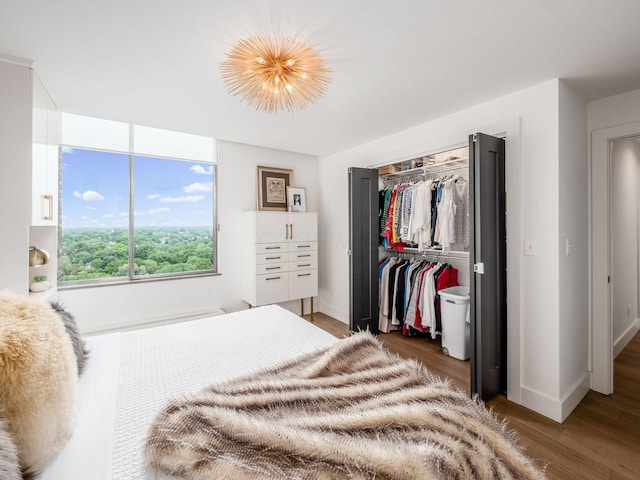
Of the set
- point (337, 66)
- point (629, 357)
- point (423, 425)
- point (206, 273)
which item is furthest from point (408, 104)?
point (629, 357)

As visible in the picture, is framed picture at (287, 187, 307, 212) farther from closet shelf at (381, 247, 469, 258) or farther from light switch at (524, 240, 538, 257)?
light switch at (524, 240, 538, 257)

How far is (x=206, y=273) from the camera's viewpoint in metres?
3.67

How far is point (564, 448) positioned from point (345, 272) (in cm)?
269

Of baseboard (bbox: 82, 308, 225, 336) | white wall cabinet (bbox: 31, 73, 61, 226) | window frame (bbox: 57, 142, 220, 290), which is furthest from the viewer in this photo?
baseboard (bbox: 82, 308, 225, 336)

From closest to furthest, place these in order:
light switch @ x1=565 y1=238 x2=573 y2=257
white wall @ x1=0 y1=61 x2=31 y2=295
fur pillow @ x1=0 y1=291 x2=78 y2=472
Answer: fur pillow @ x1=0 y1=291 x2=78 y2=472, white wall @ x1=0 y1=61 x2=31 y2=295, light switch @ x1=565 y1=238 x2=573 y2=257

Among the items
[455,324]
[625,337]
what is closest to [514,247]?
[455,324]

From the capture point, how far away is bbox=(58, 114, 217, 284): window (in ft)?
9.72

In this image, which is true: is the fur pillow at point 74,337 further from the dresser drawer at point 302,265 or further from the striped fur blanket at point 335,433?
the dresser drawer at point 302,265

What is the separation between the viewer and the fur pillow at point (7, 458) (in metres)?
0.64

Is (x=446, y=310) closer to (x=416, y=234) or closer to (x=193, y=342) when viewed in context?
(x=416, y=234)

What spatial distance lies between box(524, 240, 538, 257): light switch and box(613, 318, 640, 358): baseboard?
6.20 feet

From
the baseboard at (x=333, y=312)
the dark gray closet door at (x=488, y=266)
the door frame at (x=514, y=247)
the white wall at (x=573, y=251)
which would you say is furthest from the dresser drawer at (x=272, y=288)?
the white wall at (x=573, y=251)

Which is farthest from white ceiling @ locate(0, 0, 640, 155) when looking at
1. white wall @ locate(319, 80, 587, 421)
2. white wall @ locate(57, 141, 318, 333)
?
white wall @ locate(57, 141, 318, 333)

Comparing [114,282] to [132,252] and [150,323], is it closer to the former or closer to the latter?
[132,252]
